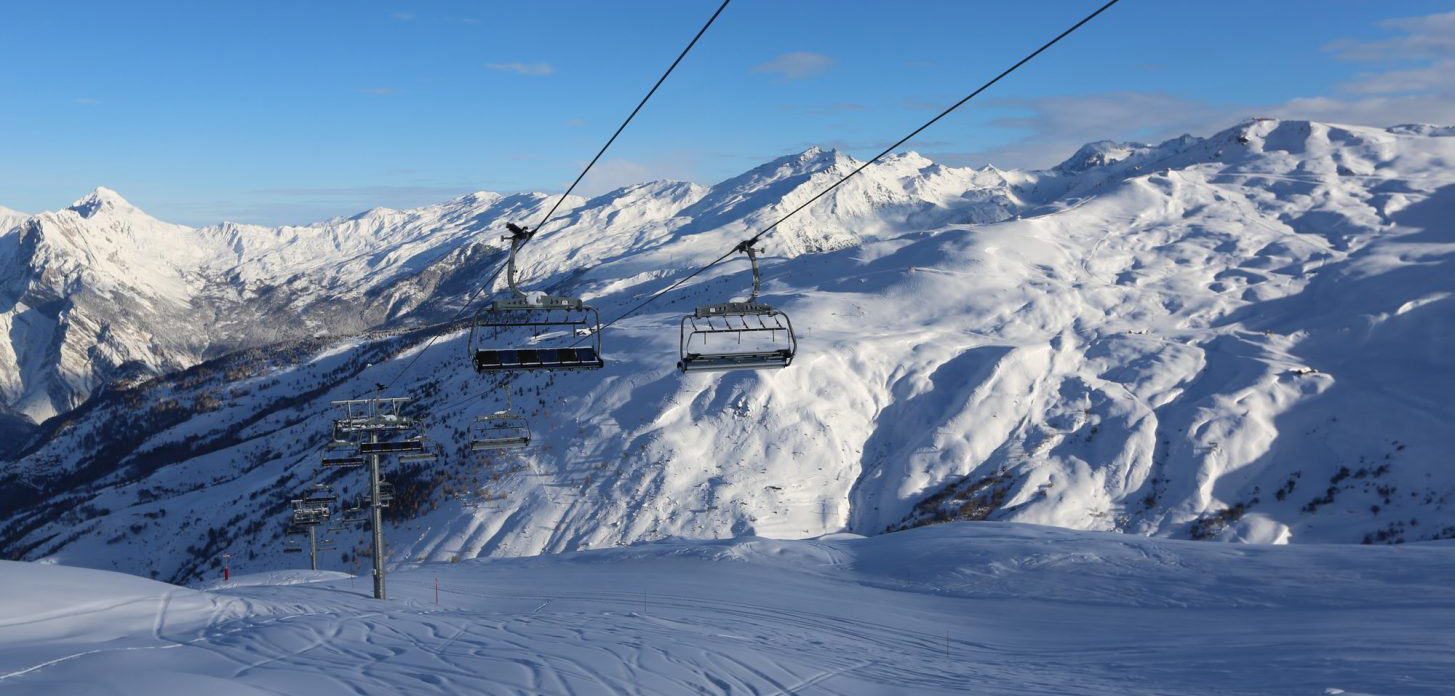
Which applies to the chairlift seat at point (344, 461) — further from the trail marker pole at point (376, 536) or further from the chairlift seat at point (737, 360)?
the chairlift seat at point (737, 360)

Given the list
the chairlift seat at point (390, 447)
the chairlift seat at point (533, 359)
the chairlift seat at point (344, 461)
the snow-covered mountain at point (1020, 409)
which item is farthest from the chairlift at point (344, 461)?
the chairlift seat at point (533, 359)

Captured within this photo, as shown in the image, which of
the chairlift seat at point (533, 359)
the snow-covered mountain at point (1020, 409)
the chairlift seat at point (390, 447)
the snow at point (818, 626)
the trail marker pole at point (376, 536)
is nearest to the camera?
the snow at point (818, 626)

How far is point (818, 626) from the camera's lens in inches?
867

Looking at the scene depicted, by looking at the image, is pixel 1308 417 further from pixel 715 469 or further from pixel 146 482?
pixel 146 482

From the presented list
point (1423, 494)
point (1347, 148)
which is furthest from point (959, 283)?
point (1347, 148)

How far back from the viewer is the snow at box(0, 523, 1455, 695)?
50.1 ft

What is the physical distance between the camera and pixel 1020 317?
215ft

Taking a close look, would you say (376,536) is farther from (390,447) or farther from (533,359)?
(533,359)

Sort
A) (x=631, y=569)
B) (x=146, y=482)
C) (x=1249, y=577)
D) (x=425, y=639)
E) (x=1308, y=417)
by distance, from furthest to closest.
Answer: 1. (x=146, y=482)
2. (x=1308, y=417)
3. (x=631, y=569)
4. (x=1249, y=577)
5. (x=425, y=639)

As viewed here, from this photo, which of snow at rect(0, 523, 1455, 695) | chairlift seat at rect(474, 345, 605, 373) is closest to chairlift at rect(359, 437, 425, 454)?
snow at rect(0, 523, 1455, 695)

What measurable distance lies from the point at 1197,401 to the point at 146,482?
313ft

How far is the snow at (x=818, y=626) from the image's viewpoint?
1528 centimetres

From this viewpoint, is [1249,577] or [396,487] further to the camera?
[396,487]

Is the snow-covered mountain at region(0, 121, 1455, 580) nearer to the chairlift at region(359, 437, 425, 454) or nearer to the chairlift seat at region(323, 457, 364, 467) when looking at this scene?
the chairlift seat at region(323, 457, 364, 467)
